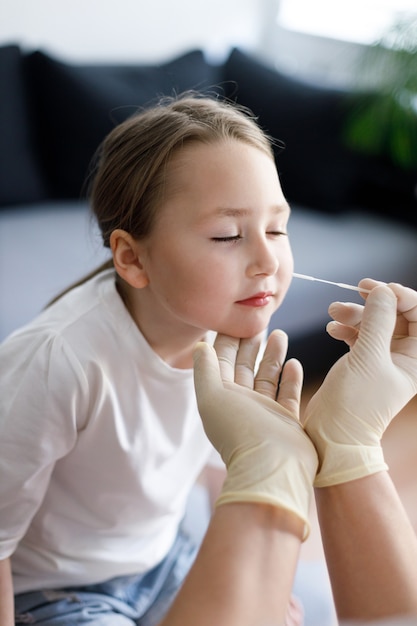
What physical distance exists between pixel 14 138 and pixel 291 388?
1.71m

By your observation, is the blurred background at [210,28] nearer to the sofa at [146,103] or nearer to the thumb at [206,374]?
the sofa at [146,103]

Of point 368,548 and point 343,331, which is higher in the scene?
point 343,331

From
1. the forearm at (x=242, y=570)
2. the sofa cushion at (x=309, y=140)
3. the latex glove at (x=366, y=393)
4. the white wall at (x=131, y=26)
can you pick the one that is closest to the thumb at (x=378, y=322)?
the latex glove at (x=366, y=393)

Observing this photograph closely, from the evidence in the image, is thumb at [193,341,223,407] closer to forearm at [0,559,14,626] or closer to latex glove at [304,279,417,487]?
latex glove at [304,279,417,487]

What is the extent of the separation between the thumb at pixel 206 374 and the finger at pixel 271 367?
0.25ft

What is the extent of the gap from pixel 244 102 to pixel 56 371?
1.85 meters

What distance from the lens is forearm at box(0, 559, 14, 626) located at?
96cm

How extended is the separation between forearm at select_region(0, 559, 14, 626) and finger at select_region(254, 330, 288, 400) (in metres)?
0.40

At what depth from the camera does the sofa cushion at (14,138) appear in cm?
234

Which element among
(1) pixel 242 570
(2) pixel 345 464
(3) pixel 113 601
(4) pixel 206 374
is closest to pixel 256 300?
(4) pixel 206 374

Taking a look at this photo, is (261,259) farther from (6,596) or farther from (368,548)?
(6,596)

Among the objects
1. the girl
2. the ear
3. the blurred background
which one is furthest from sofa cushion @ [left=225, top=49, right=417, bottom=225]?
the ear

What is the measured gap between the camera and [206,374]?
2.79 feet

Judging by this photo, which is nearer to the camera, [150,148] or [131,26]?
[150,148]
